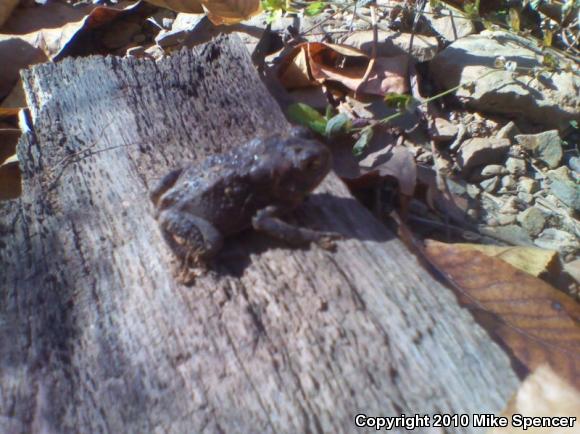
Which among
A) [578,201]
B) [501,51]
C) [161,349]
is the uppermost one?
[161,349]

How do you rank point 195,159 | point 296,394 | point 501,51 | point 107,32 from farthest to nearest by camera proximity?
point 107,32, point 501,51, point 195,159, point 296,394

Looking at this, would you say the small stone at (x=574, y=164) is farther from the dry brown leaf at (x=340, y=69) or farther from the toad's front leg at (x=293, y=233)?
the toad's front leg at (x=293, y=233)

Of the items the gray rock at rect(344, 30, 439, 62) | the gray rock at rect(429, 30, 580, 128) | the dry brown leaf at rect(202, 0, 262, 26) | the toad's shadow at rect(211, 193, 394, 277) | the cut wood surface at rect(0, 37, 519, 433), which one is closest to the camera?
the cut wood surface at rect(0, 37, 519, 433)

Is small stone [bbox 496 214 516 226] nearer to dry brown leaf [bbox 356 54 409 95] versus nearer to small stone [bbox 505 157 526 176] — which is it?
small stone [bbox 505 157 526 176]

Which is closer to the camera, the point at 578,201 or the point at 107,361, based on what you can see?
the point at 107,361

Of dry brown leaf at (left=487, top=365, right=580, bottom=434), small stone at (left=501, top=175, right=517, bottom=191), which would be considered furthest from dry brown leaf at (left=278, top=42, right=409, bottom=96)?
dry brown leaf at (left=487, top=365, right=580, bottom=434)

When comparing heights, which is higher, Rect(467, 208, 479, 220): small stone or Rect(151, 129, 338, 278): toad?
Rect(151, 129, 338, 278): toad

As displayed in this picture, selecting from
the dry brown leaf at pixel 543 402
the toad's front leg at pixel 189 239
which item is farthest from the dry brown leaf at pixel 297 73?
the dry brown leaf at pixel 543 402

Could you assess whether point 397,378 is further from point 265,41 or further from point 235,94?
point 265,41

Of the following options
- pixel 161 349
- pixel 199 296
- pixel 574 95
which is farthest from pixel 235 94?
pixel 574 95
